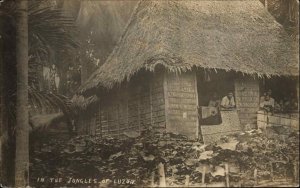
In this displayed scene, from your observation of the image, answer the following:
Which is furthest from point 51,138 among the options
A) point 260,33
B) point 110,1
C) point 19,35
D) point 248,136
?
point 260,33

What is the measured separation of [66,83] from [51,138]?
74cm

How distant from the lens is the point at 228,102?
6.47 m

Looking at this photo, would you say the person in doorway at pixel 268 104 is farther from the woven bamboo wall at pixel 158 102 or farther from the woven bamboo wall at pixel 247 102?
the woven bamboo wall at pixel 158 102

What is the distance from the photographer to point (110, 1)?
690 centimetres

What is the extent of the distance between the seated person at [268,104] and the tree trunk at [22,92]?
303 cm

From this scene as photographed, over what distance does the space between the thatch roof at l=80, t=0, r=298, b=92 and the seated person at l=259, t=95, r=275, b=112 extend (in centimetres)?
31

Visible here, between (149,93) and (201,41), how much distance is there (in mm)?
906

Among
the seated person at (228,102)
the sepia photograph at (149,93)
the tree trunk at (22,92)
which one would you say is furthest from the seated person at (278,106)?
the tree trunk at (22,92)

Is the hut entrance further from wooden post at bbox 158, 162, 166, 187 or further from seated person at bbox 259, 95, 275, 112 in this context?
wooden post at bbox 158, 162, 166, 187

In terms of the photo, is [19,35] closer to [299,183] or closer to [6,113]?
[6,113]

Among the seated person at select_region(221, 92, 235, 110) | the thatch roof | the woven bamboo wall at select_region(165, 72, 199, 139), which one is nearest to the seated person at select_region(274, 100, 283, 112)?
the thatch roof

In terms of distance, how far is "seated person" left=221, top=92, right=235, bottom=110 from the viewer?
645cm

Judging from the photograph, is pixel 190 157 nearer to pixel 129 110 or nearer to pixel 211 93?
pixel 211 93

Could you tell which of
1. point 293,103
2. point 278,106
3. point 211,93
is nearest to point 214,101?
point 211,93
